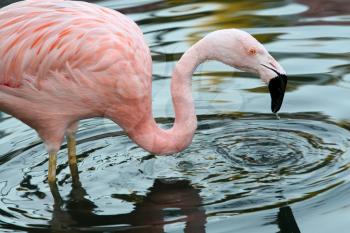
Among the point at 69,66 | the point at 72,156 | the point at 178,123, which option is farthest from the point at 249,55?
the point at 72,156

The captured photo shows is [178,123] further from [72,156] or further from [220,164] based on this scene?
[72,156]

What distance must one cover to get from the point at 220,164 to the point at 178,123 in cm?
52

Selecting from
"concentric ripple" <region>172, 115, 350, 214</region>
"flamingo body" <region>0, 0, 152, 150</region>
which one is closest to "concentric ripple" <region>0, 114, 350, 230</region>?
"concentric ripple" <region>172, 115, 350, 214</region>

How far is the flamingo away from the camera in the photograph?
569 cm

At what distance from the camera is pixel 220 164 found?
6.26 m

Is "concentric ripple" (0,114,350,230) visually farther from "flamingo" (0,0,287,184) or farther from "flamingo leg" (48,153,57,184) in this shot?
"flamingo" (0,0,287,184)

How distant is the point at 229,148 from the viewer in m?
6.54

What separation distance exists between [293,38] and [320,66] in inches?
31.1

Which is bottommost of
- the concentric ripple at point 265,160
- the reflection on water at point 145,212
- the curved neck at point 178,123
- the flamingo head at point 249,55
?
the reflection on water at point 145,212

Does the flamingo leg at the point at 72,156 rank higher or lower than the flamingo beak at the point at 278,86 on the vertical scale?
lower

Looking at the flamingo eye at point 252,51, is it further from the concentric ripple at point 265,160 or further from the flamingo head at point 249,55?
the concentric ripple at point 265,160

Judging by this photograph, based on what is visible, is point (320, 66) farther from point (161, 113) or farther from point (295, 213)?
point (295, 213)

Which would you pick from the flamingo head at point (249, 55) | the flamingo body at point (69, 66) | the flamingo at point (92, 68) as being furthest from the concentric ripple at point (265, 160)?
the flamingo body at point (69, 66)

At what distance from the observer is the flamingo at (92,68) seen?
5.69 m
